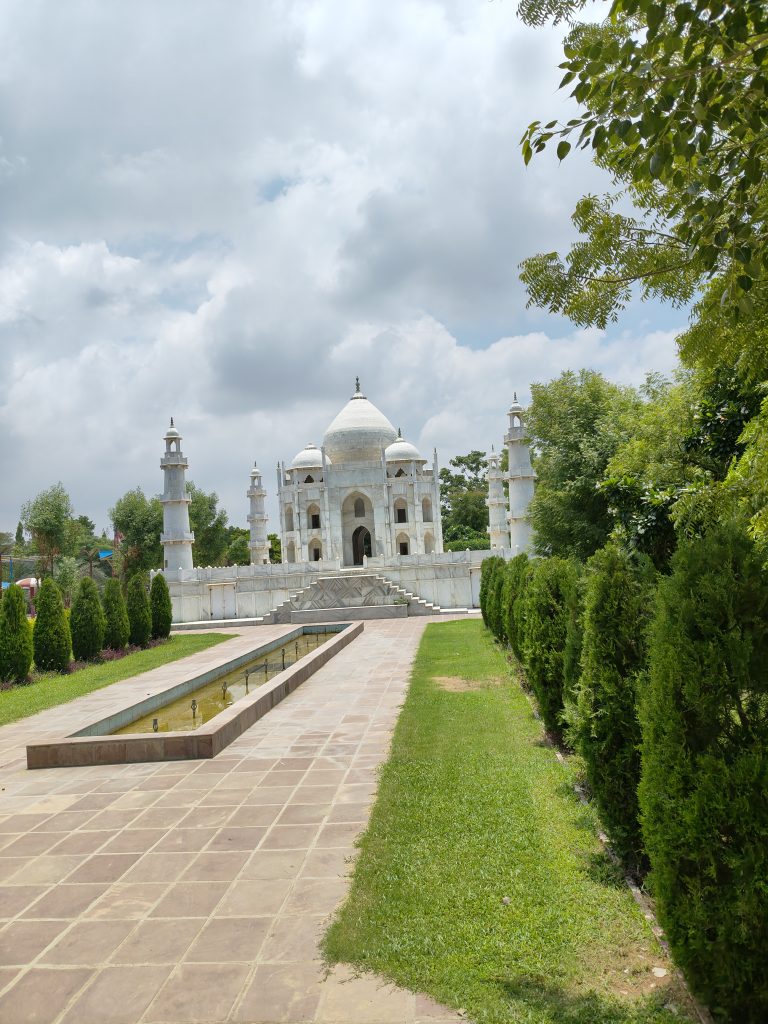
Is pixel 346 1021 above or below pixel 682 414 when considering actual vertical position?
below

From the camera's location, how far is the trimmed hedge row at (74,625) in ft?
52.3

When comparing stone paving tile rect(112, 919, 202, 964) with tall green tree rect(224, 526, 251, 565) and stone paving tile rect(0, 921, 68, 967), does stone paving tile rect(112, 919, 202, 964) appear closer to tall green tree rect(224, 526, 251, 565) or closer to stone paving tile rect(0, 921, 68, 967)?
stone paving tile rect(0, 921, 68, 967)

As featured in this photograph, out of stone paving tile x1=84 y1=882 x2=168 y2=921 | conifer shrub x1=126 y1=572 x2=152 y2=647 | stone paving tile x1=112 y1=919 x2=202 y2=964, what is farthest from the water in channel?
conifer shrub x1=126 y1=572 x2=152 y2=647

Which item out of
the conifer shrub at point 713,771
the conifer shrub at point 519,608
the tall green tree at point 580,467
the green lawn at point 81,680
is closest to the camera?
the conifer shrub at point 713,771

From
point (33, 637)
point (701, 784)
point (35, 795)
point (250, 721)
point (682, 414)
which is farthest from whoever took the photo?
point (33, 637)

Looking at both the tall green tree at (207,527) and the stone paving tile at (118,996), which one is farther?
the tall green tree at (207,527)

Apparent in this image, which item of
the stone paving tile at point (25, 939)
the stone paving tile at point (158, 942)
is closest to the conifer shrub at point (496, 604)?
the stone paving tile at point (158, 942)

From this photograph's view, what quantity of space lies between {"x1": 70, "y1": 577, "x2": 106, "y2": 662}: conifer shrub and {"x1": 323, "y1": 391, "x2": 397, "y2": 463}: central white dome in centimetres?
2821

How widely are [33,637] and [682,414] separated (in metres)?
14.5

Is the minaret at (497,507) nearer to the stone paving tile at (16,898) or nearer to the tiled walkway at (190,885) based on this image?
the tiled walkway at (190,885)

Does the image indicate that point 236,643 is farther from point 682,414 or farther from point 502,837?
point 502,837

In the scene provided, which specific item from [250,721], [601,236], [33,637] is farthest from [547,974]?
[33,637]

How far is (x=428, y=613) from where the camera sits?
29172 mm

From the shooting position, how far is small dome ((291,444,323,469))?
156 ft
